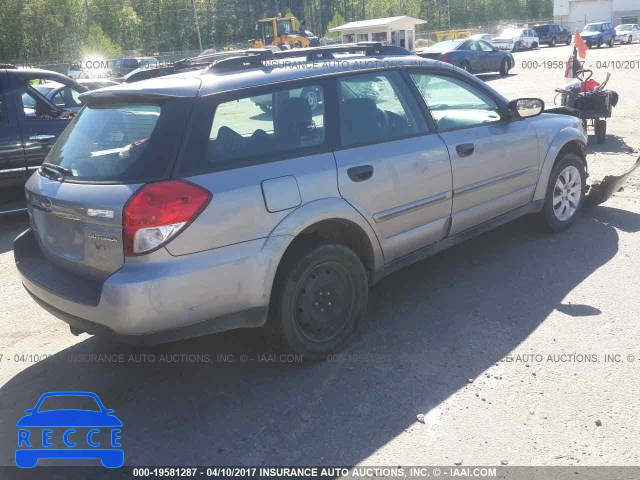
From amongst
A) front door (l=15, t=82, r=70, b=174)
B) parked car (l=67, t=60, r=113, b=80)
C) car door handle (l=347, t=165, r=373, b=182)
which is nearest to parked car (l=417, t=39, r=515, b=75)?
front door (l=15, t=82, r=70, b=174)

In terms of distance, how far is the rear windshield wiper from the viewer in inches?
138

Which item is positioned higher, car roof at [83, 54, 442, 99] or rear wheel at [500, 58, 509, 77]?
rear wheel at [500, 58, 509, 77]

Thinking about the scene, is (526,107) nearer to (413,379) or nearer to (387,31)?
(413,379)

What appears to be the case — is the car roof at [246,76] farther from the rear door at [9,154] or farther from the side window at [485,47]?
the side window at [485,47]

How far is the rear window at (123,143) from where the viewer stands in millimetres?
3178

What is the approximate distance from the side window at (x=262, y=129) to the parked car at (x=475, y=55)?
21.5 m

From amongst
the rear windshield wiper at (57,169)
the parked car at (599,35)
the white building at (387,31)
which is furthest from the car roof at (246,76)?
the parked car at (599,35)

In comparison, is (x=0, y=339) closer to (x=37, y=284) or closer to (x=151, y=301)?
(x=37, y=284)

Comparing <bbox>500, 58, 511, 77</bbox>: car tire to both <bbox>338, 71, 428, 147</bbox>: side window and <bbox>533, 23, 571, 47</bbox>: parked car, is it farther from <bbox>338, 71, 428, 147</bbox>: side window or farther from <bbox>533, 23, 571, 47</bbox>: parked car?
<bbox>533, 23, 571, 47</bbox>: parked car

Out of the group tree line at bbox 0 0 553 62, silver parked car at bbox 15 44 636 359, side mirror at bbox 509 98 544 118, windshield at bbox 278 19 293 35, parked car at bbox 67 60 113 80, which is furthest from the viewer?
tree line at bbox 0 0 553 62

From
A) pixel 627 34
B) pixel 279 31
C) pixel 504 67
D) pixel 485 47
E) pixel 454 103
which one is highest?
pixel 279 31

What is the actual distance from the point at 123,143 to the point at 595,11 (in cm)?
7804

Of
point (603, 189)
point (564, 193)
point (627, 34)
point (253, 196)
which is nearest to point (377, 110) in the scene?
point (253, 196)

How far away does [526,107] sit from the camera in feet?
16.8
